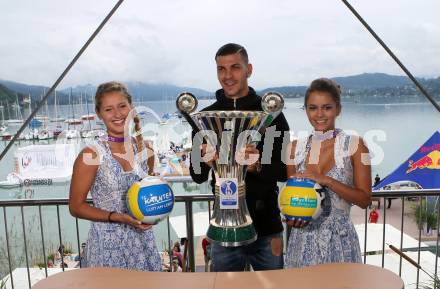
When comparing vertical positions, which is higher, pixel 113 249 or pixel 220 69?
pixel 220 69

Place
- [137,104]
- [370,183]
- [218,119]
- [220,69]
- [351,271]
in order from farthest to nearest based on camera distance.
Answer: [137,104], [220,69], [370,183], [218,119], [351,271]

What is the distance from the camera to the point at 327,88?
1325 mm

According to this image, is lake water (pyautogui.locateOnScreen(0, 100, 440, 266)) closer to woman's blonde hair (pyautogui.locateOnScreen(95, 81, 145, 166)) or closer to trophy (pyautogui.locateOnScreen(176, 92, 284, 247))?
woman's blonde hair (pyautogui.locateOnScreen(95, 81, 145, 166))

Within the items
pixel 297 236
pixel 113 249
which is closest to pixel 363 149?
pixel 297 236

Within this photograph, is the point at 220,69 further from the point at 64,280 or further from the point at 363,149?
the point at 64,280

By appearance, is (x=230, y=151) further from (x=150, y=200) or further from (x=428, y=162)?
(x=428, y=162)

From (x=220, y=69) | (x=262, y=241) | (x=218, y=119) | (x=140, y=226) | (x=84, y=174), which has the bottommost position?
(x=262, y=241)

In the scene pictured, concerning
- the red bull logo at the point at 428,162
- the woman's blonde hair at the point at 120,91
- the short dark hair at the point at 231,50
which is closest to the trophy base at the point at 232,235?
the woman's blonde hair at the point at 120,91

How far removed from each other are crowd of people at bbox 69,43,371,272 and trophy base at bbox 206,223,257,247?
0.19 m

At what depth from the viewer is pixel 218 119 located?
120cm

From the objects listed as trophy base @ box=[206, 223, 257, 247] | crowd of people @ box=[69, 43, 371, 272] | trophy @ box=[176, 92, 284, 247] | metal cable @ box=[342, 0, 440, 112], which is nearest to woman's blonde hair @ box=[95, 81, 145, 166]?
crowd of people @ box=[69, 43, 371, 272]

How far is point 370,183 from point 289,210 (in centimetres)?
36

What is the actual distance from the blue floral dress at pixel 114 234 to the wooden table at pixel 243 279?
25 cm

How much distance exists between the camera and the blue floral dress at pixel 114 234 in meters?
1.37
